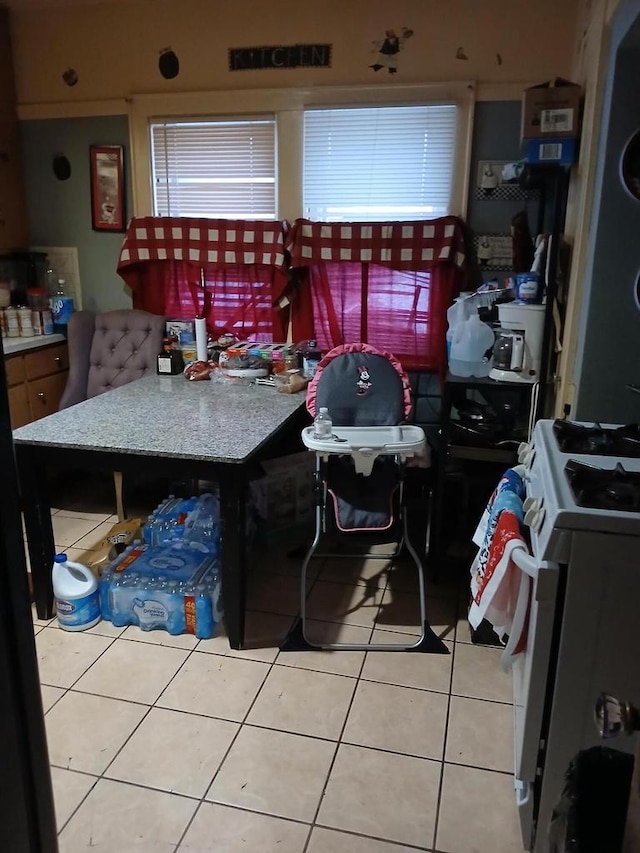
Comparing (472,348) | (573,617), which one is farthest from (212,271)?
(573,617)

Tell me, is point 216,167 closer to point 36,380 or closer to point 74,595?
point 36,380

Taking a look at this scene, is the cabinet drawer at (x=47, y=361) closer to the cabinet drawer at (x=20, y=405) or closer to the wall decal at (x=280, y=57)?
the cabinet drawer at (x=20, y=405)

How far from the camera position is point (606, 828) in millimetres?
735

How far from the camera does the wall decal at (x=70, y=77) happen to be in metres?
3.82

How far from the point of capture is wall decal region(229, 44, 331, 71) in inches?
136

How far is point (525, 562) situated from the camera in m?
1.55

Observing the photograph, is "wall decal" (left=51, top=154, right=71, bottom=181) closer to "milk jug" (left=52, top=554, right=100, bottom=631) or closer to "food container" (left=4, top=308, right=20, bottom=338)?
"food container" (left=4, top=308, right=20, bottom=338)

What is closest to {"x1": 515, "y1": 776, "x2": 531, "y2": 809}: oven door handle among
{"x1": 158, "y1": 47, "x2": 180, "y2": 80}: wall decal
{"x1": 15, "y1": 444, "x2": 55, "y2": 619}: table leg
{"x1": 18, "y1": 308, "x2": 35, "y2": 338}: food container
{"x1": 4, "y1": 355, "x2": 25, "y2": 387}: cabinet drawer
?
{"x1": 15, "y1": 444, "x2": 55, "y2": 619}: table leg

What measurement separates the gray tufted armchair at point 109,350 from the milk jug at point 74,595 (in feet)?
4.67

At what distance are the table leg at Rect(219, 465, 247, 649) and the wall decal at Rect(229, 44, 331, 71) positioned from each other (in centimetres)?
235

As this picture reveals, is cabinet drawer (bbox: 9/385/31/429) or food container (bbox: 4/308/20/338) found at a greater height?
food container (bbox: 4/308/20/338)

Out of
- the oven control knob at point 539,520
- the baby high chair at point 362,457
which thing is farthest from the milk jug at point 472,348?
the oven control knob at point 539,520

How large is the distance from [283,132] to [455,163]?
0.94 metres

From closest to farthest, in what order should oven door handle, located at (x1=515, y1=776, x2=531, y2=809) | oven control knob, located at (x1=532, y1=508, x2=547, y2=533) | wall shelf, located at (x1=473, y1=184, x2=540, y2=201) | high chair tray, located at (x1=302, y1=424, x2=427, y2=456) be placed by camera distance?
1. oven control knob, located at (x1=532, y1=508, x2=547, y2=533)
2. oven door handle, located at (x1=515, y1=776, x2=531, y2=809)
3. high chair tray, located at (x1=302, y1=424, x2=427, y2=456)
4. wall shelf, located at (x1=473, y1=184, x2=540, y2=201)
